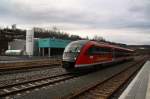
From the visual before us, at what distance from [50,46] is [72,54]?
2197 inches

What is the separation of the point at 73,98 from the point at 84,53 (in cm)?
1182

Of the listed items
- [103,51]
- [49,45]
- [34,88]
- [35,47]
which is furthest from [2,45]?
[34,88]

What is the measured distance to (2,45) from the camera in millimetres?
99500

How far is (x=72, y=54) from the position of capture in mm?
22328

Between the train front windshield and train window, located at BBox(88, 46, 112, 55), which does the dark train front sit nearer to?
the train front windshield

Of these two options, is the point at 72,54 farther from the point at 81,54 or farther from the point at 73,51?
the point at 81,54

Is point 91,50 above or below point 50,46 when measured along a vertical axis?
above

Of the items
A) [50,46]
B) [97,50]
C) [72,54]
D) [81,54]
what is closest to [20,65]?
[97,50]

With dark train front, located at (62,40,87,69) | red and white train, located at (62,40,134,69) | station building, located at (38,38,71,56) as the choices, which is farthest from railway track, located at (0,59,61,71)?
station building, located at (38,38,71,56)

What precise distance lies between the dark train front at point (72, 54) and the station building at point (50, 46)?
179 feet

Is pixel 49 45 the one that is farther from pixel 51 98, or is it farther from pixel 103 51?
pixel 51 98

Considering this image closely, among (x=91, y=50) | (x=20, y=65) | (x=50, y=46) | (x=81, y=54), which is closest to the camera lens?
(x=81, y=54)

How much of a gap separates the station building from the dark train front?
54.5 metres

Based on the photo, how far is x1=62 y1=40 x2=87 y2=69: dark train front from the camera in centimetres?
2181
